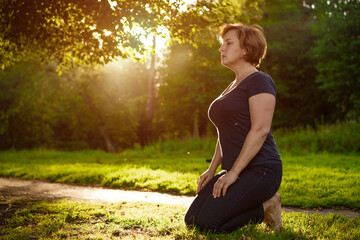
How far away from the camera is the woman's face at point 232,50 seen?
4.09 meters

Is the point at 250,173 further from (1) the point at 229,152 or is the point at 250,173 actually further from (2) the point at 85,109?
(2) the point at 85,109

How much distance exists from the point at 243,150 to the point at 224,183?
1.30 ft

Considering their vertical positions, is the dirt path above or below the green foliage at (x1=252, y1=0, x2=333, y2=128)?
below

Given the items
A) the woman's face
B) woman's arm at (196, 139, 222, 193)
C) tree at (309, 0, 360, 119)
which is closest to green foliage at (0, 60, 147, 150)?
tree at (309, 0, 360, 119)

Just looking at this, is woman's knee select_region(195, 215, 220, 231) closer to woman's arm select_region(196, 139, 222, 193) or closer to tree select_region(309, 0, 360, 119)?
woman's arm select_region(196, 139, 222, 193)

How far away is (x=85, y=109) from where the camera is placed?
1257 inches

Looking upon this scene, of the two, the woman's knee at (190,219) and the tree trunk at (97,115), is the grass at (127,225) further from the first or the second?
the tree trunk at (97,115)

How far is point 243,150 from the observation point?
378cm

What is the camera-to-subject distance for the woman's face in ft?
13.4

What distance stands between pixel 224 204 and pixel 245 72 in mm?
1470

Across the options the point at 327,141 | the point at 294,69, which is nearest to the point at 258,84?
the point at 327,141

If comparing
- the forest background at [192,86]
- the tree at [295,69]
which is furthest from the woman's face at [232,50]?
the tree at [295,69]

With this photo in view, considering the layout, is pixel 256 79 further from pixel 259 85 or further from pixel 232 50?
pixel 232 50

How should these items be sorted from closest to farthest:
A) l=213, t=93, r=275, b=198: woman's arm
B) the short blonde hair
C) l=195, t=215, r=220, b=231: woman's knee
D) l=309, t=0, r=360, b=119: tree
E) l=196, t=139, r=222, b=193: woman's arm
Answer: l=213, t=93, r=275, b=198: woman's arm
l=195, t=215, r=220, b=231: woman's knee
the short blonde hair
l=196, t=139, r=222, b=193: woman's arm
l=309, t=0, r=360, b=119: tree
